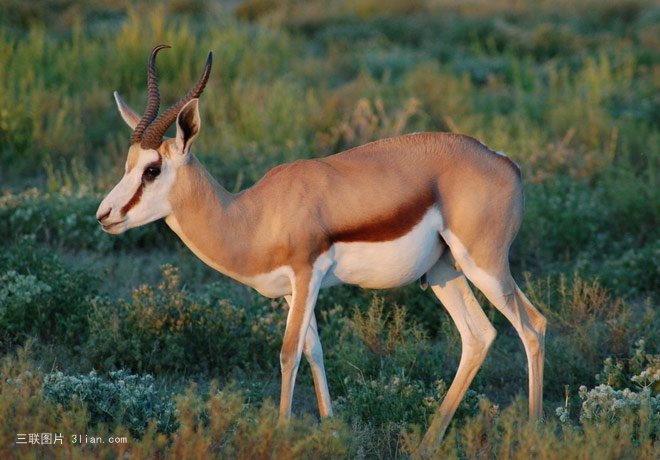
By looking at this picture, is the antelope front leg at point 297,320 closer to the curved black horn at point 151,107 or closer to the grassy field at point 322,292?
the grassy field at point 322,292

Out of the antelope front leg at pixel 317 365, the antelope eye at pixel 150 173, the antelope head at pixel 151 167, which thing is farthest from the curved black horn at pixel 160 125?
the antelope front leg at pixel 317 365

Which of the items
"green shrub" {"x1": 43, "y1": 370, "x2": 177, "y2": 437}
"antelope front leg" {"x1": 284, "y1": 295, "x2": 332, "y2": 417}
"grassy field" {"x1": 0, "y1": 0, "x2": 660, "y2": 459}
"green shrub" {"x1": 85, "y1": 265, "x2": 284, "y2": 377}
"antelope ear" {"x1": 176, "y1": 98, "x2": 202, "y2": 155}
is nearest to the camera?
"grassy field" {"x1": 0, "y1": 0, "x2": 660, "y2": 459}

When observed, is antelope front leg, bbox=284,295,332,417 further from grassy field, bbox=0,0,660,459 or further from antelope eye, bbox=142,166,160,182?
antelope eye, bbox=142,166,160,182

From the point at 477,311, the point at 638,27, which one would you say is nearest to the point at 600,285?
the point at 477,311

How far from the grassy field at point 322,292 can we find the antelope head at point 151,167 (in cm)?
93

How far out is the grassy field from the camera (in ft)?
17.2

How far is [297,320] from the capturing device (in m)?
5.57

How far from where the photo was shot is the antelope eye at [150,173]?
5.48m

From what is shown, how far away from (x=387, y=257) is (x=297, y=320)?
23.6 inches

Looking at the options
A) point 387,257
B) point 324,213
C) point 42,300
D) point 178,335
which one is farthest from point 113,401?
point 42,300

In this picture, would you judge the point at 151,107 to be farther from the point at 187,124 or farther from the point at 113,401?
the point at 113,401

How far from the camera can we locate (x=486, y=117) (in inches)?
491

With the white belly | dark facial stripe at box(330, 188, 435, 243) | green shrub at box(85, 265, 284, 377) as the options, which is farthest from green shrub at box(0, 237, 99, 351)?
dark facial stripe at box(330, 188, 435, 243)

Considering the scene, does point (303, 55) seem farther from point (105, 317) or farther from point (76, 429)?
point (76, 429)
